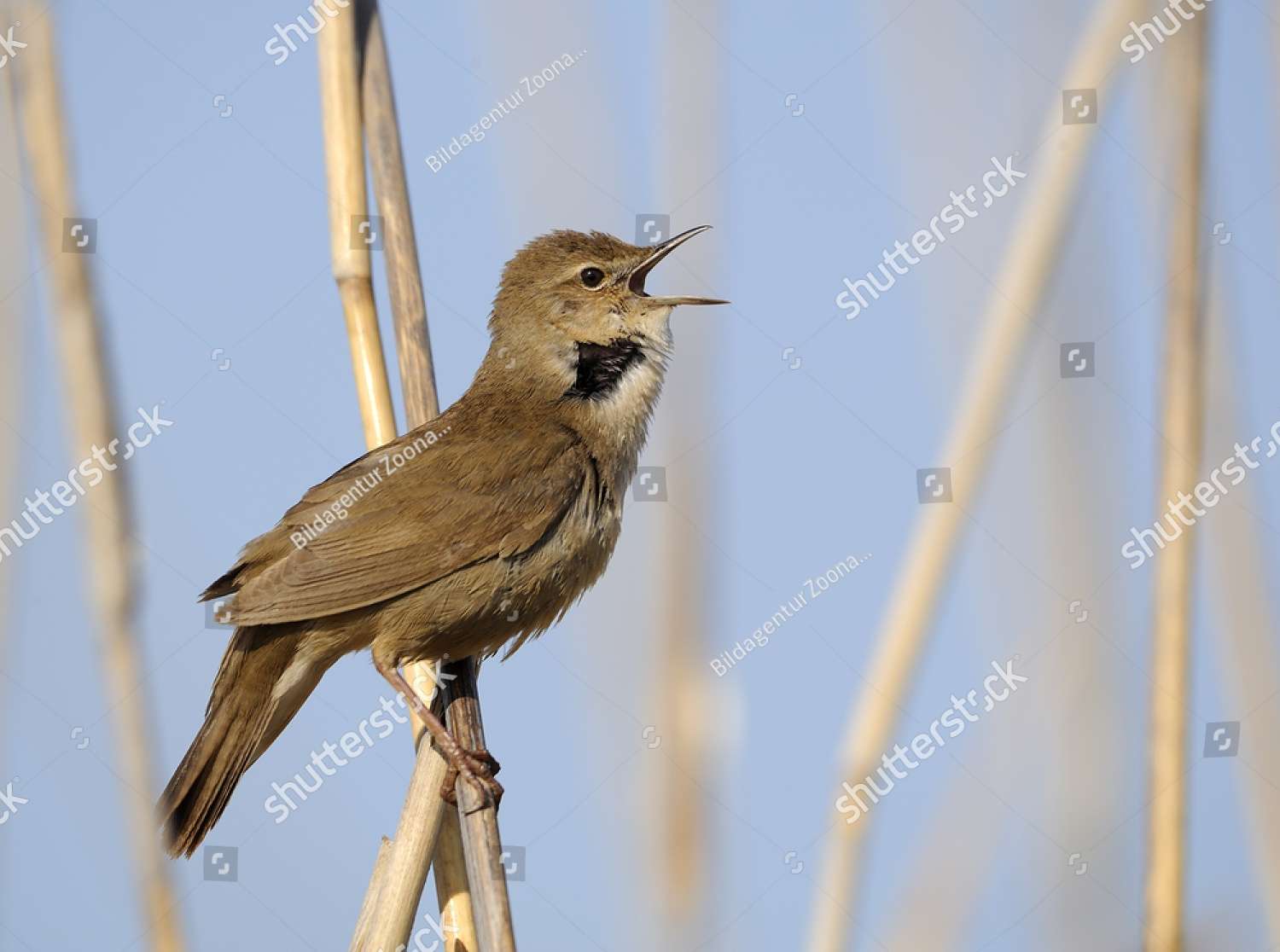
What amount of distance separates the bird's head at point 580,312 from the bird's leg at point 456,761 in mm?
1012

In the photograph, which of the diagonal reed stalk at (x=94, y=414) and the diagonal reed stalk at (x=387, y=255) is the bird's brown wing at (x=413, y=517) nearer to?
the diagonal reed stalk at (x=387, y=255)

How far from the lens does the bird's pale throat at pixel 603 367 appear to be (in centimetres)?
359

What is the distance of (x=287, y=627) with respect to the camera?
3.11m

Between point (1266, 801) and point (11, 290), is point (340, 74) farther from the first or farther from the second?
point (1266, 801)

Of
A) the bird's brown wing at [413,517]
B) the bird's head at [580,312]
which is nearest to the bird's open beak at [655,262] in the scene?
the bird's head at [580,312]

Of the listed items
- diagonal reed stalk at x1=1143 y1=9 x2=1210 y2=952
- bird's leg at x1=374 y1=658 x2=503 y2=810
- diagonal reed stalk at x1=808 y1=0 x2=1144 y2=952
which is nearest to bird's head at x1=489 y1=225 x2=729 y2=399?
diagonal reed stalk at x1=808 y1=0 x2=1144 y2=952

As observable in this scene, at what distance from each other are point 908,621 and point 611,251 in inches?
53.3

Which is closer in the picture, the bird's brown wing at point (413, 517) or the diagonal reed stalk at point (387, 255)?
the diagonal reed stalk at point (387, 255)

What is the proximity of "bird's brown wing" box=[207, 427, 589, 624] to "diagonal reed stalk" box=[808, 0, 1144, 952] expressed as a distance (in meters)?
0.92

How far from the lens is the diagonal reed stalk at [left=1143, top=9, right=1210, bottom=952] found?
327cm

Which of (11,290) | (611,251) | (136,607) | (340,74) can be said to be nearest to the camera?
(340,74)

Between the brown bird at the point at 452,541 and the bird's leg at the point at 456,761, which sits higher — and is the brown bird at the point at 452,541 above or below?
above

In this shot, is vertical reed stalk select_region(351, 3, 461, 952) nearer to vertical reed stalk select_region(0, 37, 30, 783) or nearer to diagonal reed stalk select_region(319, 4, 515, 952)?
diagonal reed stalk select_region(319, 4, 515, 952)

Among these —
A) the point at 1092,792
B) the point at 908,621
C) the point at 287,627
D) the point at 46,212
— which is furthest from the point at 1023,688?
the point at 46,212
